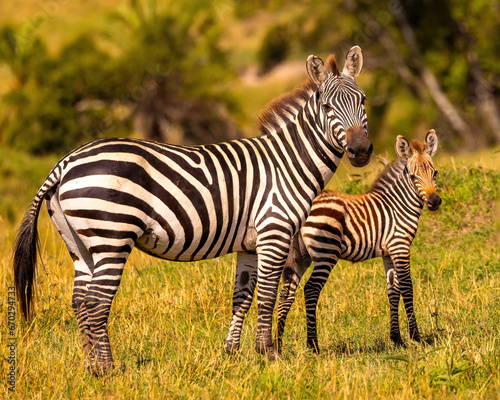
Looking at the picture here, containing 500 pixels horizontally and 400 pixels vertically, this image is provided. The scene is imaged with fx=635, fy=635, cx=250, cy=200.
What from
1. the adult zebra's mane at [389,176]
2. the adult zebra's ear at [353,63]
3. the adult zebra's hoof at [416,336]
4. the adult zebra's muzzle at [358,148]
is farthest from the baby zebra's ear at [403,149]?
the adult zebra's hoof at [416,336]

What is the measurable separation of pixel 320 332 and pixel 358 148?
2388mm

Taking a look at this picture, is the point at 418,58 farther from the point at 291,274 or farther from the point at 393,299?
the point at 291,274

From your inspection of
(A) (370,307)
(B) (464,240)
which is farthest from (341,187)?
(A) (370,307)

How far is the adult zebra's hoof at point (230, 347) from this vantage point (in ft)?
19.2

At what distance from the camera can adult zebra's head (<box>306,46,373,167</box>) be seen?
5258mm

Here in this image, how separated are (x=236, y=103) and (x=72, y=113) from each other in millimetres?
7302

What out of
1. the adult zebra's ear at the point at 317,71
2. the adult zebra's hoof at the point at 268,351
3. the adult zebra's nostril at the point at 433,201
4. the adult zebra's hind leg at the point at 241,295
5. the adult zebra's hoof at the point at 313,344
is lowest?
the adult zebra's hoof at the point at 268,351

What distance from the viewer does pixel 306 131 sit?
5836 mm

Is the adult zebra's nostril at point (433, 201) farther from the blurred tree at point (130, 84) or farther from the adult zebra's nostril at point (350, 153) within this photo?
the blurred tree at point (130, 84)

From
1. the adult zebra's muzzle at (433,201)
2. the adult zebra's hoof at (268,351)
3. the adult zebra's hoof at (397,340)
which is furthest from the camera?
the adult zebra's hoof at (397,340)

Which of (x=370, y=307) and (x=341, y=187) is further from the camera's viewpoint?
(x=341, y=187)

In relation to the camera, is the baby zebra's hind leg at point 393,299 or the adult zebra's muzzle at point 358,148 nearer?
the adult zebra's muzzle at point 358,148

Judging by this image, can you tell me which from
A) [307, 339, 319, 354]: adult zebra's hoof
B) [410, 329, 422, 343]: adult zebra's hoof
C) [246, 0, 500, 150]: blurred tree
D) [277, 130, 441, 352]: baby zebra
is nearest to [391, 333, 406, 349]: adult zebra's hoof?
[277, 130, 441, 352]: baby zebra

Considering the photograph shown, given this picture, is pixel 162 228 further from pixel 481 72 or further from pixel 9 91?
pixel 9 91
